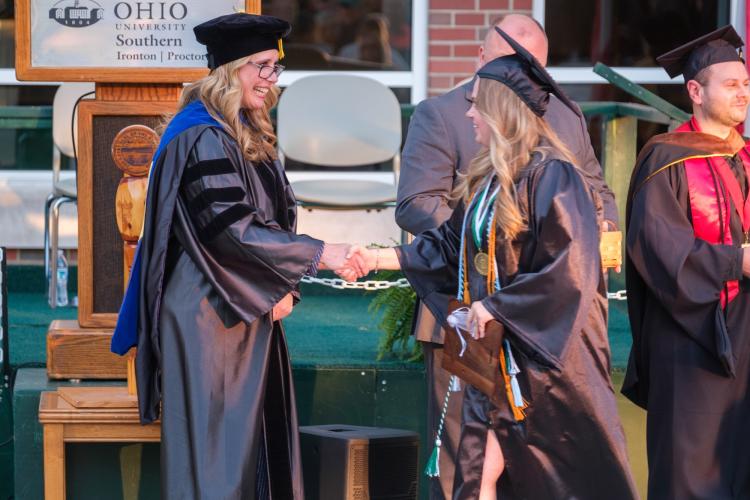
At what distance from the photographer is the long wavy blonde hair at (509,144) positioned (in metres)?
4.75

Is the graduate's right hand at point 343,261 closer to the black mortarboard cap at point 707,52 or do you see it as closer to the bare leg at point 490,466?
the bare leg at point 490,466

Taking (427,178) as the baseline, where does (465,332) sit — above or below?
below

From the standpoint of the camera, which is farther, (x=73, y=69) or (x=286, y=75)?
(x=286, y=75)

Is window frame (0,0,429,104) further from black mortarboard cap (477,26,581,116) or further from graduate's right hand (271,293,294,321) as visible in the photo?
black mortarboard cap (477,26,581,116)

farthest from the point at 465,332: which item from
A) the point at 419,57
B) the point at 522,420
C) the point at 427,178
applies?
the point at 419,57

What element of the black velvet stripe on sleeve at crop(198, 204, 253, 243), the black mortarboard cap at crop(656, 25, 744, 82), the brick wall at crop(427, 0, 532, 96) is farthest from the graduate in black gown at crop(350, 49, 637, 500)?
the brick wall at crop(427, 0, 532, 96)

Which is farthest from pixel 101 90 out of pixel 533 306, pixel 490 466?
pixel 490 466

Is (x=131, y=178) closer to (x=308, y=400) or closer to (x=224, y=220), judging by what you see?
(x=224, y=220)

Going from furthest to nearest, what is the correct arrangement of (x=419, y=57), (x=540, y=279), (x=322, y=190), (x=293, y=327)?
1. (x=419, y=57)
2. (x=322, y=190)
3. (x=293, y=327)
4. (x=540, y=279)

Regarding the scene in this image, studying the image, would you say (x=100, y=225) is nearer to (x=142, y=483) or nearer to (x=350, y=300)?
(x=142, y=483)

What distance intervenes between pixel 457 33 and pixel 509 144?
440 cm

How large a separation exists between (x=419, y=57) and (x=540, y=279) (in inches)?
187

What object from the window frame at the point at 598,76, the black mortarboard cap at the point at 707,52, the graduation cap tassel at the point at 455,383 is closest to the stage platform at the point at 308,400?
the graduation cap tassel at the point at 455,383

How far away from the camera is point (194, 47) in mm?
5785
